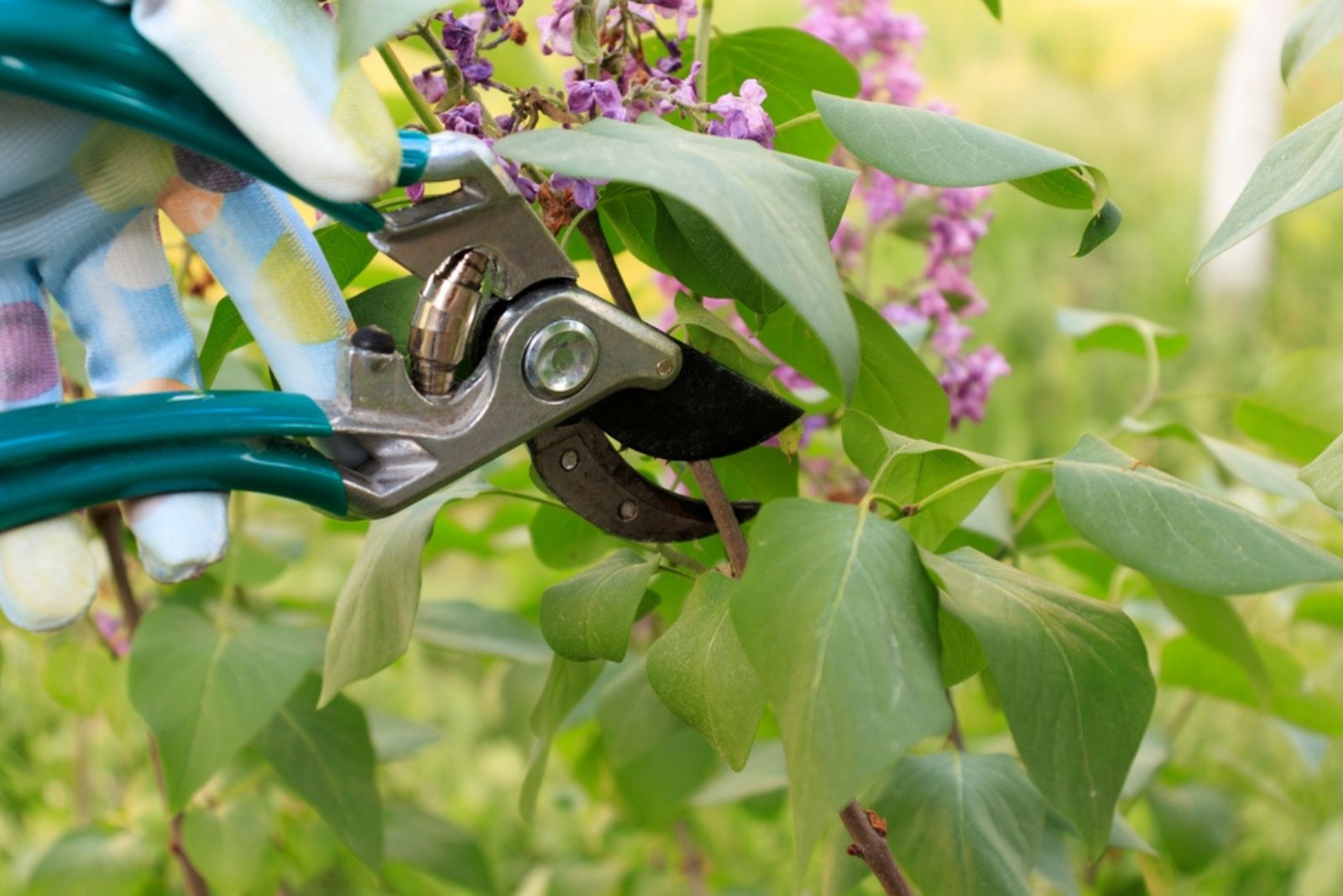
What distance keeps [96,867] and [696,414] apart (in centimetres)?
41

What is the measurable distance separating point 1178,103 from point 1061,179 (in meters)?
1.93

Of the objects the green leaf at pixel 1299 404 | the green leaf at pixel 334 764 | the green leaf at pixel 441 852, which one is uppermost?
the green leaf at pixel 1299 404

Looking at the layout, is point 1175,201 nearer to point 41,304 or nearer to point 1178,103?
point 1178,103

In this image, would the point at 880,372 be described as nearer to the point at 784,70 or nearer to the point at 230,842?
the point at 784,70

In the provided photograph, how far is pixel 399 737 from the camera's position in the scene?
27.0 inches

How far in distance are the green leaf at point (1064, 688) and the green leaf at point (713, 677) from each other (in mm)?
54

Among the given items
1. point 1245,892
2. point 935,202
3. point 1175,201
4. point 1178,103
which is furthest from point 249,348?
point 1178,103

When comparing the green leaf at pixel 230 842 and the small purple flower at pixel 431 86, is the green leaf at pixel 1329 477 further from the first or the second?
the green leaf at pixel 230 842

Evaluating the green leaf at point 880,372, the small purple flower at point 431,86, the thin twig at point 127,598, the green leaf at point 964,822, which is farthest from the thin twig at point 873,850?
the thin twig at point 127,598

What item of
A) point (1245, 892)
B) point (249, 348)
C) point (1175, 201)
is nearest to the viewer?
point (249, 348)

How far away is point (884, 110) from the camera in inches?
12.8

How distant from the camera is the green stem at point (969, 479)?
13.0 inches

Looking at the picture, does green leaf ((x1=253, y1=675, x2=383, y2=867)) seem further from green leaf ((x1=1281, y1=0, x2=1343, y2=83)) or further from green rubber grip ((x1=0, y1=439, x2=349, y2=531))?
green leaf ((x1=1281, y1=0, x2=1343, y2=83))

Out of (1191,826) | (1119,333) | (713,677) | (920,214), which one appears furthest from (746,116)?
(1191,826)
